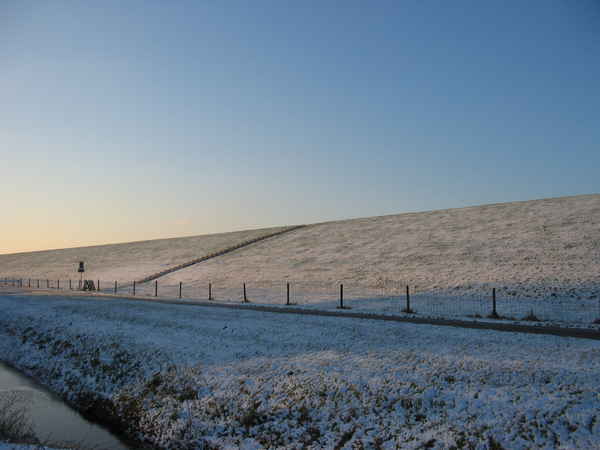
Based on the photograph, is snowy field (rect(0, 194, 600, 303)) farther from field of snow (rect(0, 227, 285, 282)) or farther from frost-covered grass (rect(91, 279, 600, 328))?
frost-covered grass (rect(91, 279, 600, 328))

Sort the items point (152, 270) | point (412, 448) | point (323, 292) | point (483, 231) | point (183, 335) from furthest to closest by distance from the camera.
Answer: point (152, 270)
point (483, 231)
point (323, 292)
point (183, 335)
point (412, 448)

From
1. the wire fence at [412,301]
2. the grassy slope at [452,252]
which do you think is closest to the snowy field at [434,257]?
the grassy slope at [452,252]

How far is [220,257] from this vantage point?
74688 mm

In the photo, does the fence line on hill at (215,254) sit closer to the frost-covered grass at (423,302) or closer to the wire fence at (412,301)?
the wire fence at (412,301)

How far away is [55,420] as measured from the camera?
14.5 m

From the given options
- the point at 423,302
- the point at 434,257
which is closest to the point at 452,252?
the point at 434,257

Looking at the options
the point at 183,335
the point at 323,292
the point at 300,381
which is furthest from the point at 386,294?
the point at 300,381

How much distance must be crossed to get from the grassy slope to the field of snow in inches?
504

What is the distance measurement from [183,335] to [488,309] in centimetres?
1883

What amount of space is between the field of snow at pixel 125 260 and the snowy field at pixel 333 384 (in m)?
50.6

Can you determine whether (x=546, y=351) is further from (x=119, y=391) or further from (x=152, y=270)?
(x=152, y=270)

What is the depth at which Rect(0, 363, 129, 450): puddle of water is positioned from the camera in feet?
42.9

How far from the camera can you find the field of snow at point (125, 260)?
253 feet

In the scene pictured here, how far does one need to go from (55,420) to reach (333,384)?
9462 mm
